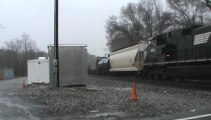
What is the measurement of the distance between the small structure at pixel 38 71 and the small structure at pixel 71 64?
7.92 m

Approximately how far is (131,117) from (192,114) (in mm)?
1870

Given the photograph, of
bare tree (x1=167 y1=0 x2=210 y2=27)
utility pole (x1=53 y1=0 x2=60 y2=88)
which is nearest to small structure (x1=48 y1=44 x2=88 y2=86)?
utility pole (x1=53 y1=0 x2=60 y2=88)

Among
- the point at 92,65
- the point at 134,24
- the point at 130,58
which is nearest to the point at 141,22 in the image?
the point at 134,24

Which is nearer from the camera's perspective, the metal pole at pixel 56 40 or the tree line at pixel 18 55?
the metal pole at pixel 56 40

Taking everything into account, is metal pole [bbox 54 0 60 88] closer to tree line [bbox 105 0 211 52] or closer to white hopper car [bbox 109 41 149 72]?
white hopper car [bbox 109 41 149 72]

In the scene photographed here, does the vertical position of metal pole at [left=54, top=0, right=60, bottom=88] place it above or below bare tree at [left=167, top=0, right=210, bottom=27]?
below

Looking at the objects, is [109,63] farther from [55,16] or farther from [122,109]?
[122,109]

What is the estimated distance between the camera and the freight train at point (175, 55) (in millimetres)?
25344

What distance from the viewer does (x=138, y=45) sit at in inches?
1609

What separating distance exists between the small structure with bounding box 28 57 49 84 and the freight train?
28.0 ft

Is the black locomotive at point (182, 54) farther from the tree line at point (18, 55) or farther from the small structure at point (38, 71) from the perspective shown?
the tree line at point (18, 55)

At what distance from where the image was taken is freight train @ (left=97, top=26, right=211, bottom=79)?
83.1 ft

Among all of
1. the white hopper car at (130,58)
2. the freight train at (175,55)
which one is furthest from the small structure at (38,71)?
the white hopper car at (130,58)

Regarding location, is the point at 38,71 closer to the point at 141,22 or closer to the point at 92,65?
the point at 92,65
